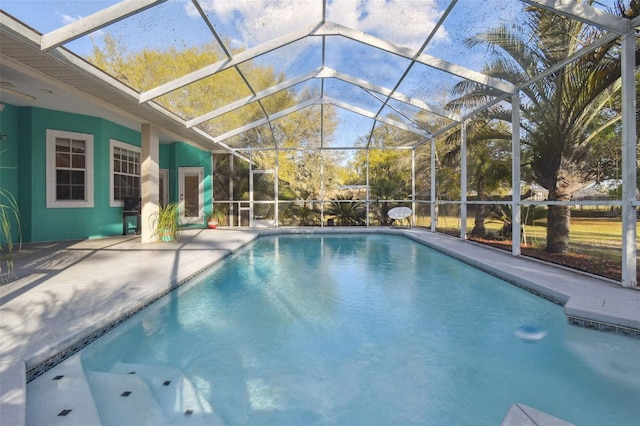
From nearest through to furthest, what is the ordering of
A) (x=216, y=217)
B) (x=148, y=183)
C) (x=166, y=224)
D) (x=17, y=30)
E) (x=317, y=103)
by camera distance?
(x=17, y=30)
(x=148, y=183)
(x=166, y=224)
(x=317, y=103)
(x=216, y=217)

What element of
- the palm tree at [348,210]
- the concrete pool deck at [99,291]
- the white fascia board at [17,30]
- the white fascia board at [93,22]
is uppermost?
the white fascia board at [93,22]

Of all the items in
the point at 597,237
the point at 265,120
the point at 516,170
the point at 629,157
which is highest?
the point at 265,120

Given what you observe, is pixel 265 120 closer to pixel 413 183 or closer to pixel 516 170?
pixel 413 183

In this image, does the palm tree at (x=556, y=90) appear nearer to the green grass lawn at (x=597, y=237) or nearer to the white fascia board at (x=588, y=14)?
the green grass lawn at (x=597, y=237)

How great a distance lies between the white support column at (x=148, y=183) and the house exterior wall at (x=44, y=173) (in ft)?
4.52

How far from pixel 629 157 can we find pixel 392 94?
553 cm

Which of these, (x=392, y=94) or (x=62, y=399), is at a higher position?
(x=392, y=94)

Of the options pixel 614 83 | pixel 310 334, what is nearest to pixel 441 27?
pixel 614 83

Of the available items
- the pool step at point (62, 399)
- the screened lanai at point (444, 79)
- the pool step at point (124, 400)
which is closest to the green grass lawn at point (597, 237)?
the screened lanai at point (444, 79)

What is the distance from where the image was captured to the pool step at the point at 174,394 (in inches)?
78.1

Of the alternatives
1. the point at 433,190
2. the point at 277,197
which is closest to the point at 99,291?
the point at 277,197

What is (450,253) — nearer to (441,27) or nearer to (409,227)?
(441,27)

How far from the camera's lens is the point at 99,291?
3627 millimetres

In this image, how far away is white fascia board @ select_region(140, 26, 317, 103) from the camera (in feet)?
20.3
